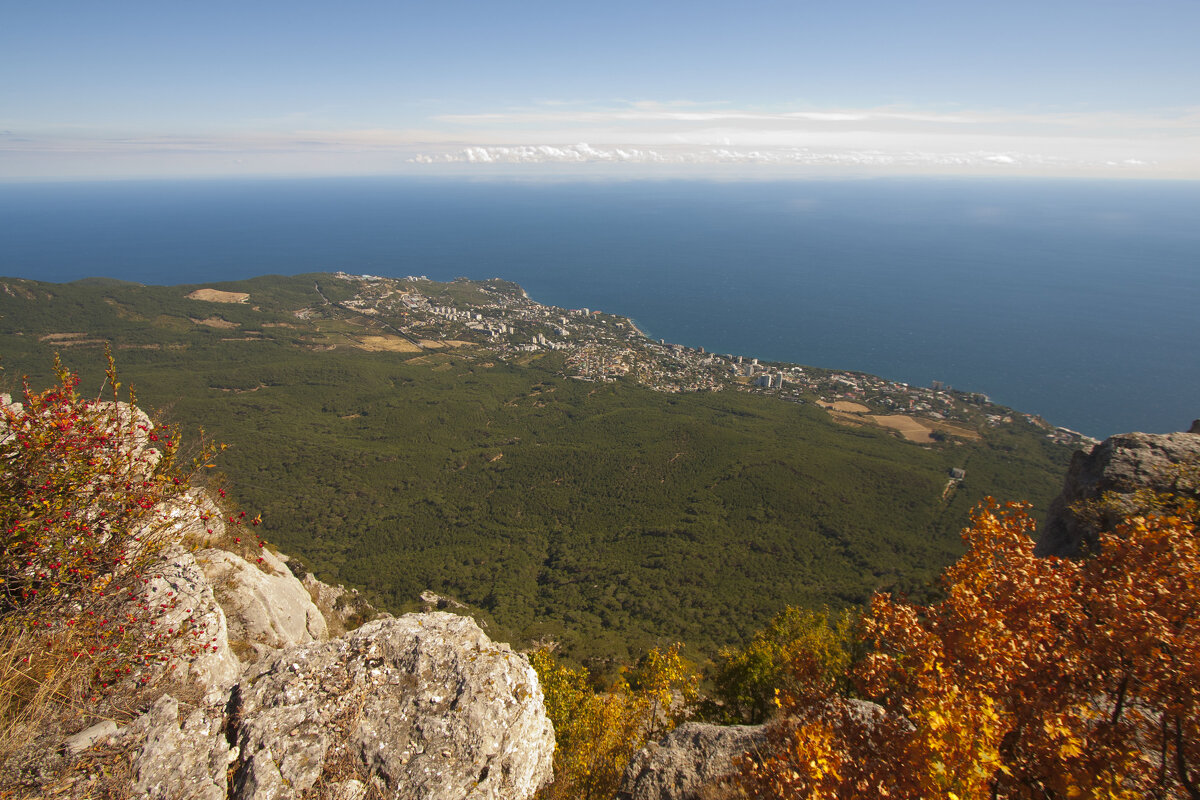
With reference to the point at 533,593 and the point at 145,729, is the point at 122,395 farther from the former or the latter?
the point at 145,729

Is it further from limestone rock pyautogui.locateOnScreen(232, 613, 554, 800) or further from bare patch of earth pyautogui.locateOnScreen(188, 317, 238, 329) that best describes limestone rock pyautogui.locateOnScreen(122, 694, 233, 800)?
bare patch of earth pyautogui.locateOnScreen(188, 317, 238, 329)

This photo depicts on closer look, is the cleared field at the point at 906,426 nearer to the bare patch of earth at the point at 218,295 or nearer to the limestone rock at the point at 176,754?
the limestone rock at the point at 176,754

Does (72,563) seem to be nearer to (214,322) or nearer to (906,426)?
(906,426)

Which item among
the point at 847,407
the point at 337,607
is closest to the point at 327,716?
the point at 337,607

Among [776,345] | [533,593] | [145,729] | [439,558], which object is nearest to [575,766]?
[145,729]

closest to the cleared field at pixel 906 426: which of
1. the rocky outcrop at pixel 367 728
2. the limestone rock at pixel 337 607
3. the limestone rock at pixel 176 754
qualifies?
the limestone rock at pixel 337 607

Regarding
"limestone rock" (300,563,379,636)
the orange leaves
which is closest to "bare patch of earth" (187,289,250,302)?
"limestone rock" (300,563,379,636)
